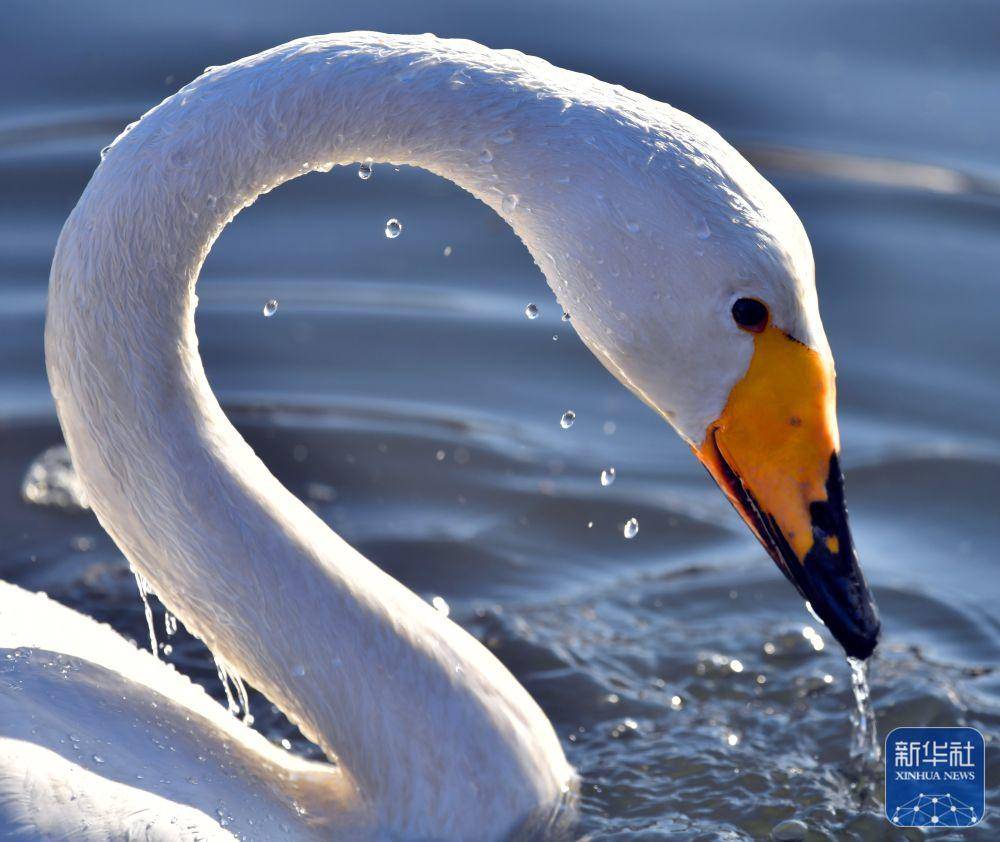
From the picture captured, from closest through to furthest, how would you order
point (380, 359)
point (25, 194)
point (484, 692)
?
1. point (484, 692)
2. point (380, 359)
3. point (25, 194)

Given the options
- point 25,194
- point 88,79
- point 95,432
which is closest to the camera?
point 95,432

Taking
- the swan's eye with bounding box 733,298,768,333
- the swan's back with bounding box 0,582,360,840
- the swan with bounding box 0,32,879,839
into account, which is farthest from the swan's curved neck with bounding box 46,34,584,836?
the swan's eye with bounding box 733,298,768,333

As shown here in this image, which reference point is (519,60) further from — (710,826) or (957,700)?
(957,700)

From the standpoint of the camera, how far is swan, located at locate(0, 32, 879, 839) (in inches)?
134

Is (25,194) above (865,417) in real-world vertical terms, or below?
above

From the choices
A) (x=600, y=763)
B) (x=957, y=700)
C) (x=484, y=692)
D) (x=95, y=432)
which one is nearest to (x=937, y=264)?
(x=957, y=700)

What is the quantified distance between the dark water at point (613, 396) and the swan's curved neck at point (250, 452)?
585 mm

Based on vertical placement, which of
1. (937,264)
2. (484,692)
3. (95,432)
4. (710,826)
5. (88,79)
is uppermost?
(88,79)

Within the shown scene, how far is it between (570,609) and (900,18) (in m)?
4.62

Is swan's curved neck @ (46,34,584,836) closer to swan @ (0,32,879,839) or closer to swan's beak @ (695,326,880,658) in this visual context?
swan @ (0,32,879,839)

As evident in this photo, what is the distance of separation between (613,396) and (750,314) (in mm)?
3225

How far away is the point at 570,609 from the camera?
5.48m

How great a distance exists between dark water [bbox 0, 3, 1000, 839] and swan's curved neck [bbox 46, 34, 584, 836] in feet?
1.92
